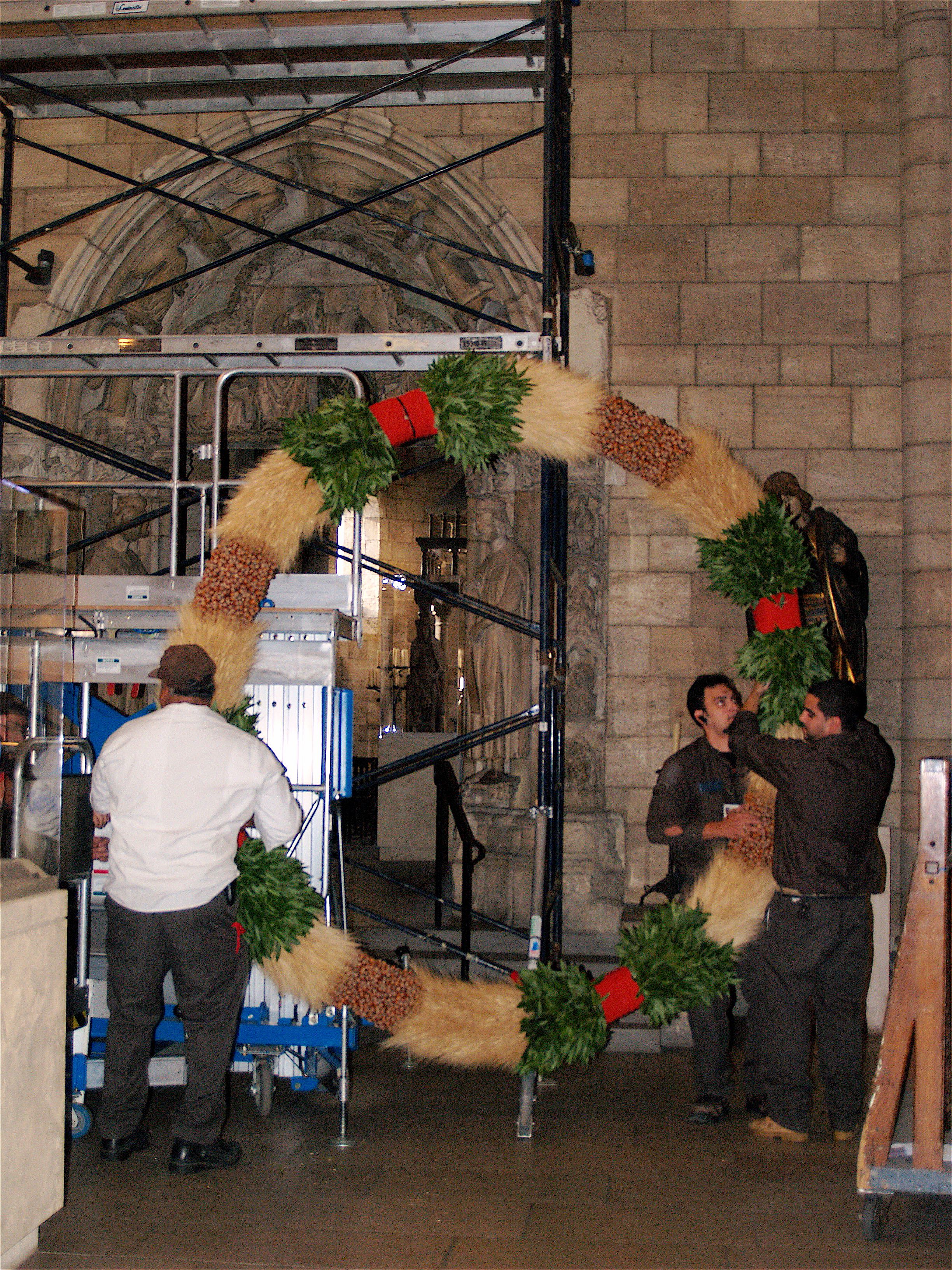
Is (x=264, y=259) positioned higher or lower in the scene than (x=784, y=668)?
higher

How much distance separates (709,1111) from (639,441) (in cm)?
245

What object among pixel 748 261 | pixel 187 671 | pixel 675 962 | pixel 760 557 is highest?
pixel 748 261

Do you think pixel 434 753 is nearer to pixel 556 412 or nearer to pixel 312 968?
pixel 312 968

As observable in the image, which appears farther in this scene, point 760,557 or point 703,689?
point 703,689

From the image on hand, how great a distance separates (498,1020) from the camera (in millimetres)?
3896

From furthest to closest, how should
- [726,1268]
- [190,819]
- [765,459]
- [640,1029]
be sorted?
[765,459] < [640,1029] < [190,819] < [726,1268]

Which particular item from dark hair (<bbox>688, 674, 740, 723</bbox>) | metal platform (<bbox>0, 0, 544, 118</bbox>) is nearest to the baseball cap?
dark hair (<bbox>688, 674, 740, 723</bbox>)

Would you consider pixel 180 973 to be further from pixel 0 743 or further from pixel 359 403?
pixel 359 403

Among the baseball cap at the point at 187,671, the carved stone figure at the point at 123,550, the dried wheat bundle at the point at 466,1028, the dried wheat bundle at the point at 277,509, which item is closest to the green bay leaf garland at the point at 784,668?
the dried wheat bundle at the point at 466,1028

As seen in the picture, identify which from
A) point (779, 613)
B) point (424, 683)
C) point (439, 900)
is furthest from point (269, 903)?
point (424, 683)

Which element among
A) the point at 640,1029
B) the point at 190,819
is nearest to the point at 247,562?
the point at 190,819

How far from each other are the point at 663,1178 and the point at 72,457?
5.84 metres

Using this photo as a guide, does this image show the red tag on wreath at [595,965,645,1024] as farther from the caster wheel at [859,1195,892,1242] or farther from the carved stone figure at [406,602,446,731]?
the carved stone figure at [406,602,446,731]

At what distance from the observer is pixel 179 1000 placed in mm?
3662
